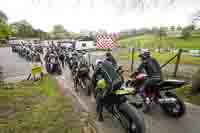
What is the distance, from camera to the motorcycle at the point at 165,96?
121 inches

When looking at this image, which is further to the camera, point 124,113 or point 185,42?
point 185,42

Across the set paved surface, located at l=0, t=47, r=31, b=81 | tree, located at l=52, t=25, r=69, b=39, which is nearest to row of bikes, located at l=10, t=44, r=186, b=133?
paved surface, located at l=0, t=47, r=31, b=81

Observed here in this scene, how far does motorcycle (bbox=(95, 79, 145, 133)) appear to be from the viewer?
2305mm

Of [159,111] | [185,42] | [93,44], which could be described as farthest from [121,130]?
[185,42]

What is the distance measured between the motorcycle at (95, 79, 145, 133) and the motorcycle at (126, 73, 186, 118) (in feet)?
2.97

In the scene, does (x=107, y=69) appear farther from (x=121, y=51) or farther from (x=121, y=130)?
(x=121, y=51)

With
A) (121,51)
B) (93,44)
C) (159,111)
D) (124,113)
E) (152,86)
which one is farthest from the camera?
(93,44)

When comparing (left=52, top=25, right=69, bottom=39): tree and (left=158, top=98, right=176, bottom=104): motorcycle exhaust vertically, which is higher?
(left=52, top=25, right=69, bottom=39): tree

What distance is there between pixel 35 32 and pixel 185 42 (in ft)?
148

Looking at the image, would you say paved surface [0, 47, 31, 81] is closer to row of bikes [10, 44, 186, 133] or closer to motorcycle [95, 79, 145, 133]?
row of bikes [10, 44, 186, 133]

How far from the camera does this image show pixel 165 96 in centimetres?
326

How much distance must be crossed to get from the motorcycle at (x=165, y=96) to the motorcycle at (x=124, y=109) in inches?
35.6

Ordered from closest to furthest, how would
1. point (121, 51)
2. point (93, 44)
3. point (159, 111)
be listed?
point (159, 111) → point (121, 51) → point (93, 44)

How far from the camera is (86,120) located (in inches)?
124
